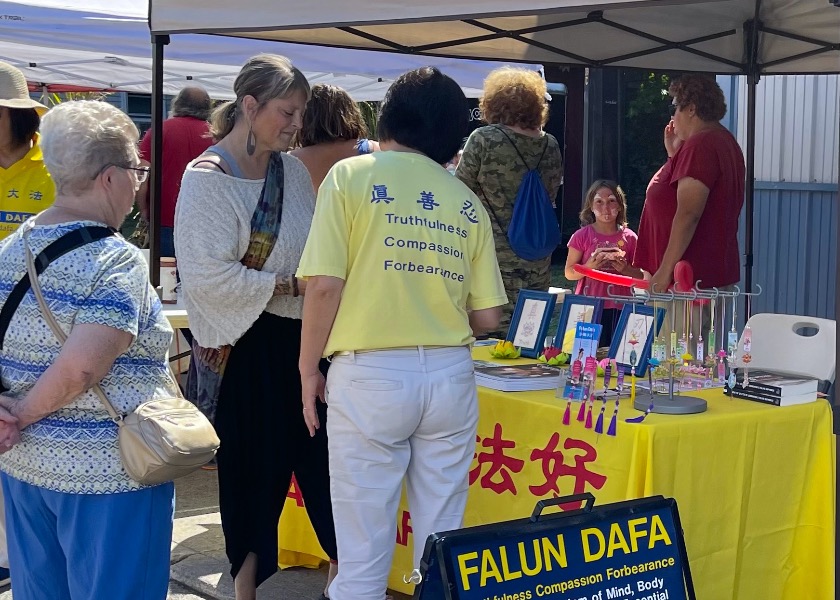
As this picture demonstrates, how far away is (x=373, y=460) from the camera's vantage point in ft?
8.33

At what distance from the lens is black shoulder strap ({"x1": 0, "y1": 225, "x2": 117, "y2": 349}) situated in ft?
6.79

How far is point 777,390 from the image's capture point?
2971mm

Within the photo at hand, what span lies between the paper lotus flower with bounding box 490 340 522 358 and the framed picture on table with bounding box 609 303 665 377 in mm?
408

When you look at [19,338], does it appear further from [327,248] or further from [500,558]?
[500,558]

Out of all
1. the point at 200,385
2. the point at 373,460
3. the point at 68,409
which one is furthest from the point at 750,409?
the point at 68,409

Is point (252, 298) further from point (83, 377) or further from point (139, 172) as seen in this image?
point (83, 377)

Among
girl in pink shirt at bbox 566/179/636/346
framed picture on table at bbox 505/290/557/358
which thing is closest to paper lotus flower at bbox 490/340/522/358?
framed picture on table at bbox 505/290/557/358

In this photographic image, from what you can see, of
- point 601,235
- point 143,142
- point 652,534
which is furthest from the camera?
point 143,142

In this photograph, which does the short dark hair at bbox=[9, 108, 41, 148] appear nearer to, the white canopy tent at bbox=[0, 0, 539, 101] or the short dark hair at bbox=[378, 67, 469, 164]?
the white canopy tent at bbox=[0, 0, 539, 101]

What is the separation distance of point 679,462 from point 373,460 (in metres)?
0.83

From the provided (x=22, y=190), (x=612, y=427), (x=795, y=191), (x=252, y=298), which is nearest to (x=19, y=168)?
(x=22, y=190)

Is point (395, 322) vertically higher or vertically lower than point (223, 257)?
lower

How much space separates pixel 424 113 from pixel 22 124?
2.19 metres

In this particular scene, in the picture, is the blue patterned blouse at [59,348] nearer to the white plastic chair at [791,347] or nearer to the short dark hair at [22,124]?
the white plastic chair at [791,347]
